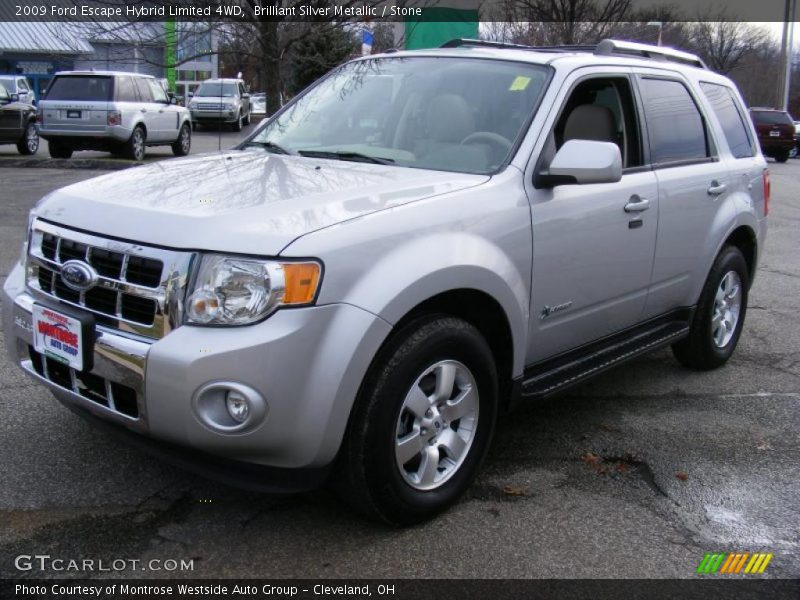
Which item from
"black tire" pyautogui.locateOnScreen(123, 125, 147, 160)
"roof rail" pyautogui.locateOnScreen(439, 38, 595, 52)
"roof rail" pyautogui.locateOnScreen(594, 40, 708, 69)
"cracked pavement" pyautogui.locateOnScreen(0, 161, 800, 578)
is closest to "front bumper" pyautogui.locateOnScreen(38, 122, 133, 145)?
"black tire" pyautogui.locateOnScreen(123, 125, 147, 160)

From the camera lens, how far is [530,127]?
12.7ft

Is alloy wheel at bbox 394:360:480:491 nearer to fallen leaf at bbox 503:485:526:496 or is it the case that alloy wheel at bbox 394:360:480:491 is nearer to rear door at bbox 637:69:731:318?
fallen leaf at bbox 503:485:526:496

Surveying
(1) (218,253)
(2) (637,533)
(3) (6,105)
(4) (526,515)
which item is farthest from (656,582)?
(3) (6,105)

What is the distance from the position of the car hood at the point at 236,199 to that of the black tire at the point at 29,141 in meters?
17.0

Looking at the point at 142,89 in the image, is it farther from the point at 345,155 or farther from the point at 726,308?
the point at 345,155

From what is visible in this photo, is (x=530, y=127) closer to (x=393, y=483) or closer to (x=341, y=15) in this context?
(x=393, y=483)

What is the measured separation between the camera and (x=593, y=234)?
398cm

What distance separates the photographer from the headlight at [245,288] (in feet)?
9.16

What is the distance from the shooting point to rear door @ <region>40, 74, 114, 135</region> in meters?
17.5

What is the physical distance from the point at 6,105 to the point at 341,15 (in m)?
9.31

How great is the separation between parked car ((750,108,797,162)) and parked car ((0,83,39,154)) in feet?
73.3

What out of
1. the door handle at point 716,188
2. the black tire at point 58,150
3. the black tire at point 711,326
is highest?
the door handle at point 716,188

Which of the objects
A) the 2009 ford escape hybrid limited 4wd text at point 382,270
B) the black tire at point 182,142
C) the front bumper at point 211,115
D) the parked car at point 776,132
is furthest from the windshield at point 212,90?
the 2009 ford escape hybrid limited 4wd text at point 382,270

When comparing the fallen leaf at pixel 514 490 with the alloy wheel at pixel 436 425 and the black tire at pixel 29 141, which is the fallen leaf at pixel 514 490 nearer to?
the alloy wheel at pixel 436 425
